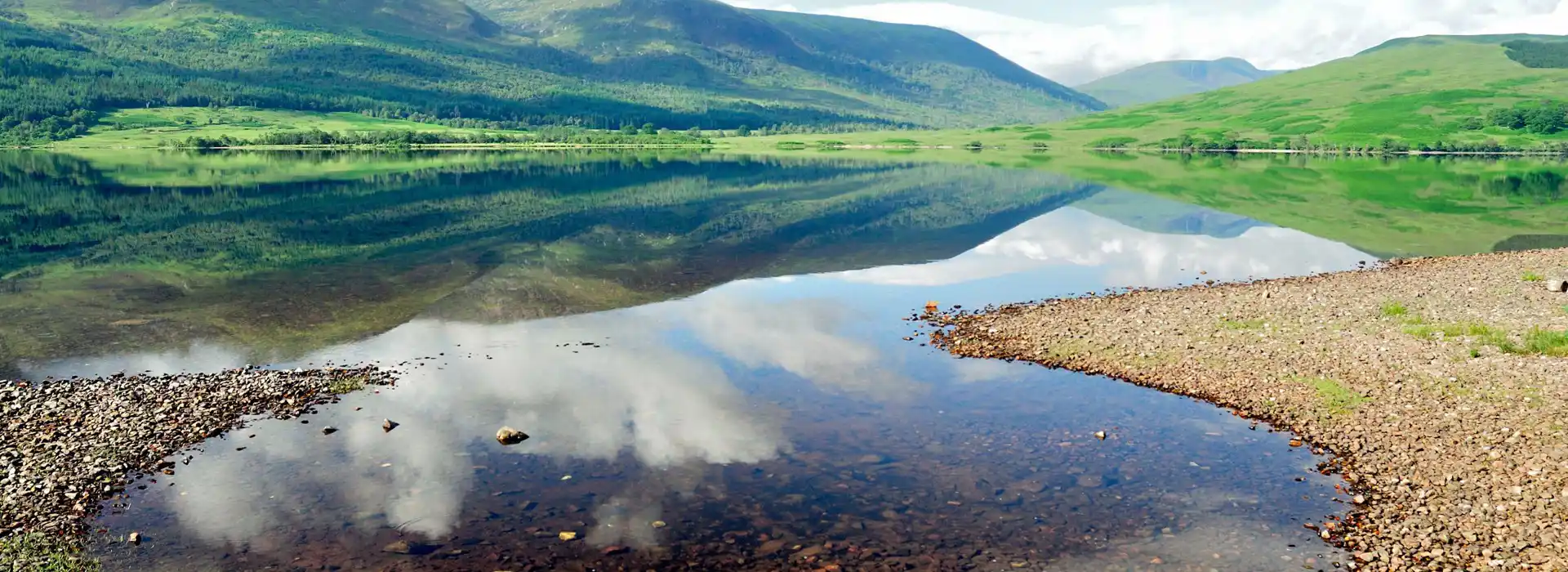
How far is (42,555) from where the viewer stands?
17250 mm

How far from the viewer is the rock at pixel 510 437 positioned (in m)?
23.7

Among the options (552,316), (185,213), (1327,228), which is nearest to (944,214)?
(1327,228)

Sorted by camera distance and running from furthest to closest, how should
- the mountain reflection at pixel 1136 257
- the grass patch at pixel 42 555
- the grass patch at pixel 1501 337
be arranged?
the mountain reflection at pixel 1136 257, the grass patch at pixel 1501 337, the grass patch at pixel 42 555

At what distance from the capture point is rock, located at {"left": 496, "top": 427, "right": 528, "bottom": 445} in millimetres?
23672

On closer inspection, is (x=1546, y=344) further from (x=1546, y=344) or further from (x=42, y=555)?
(x=42, y=555)

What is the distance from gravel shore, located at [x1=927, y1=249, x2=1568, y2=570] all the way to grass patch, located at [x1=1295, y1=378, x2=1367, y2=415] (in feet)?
0.21

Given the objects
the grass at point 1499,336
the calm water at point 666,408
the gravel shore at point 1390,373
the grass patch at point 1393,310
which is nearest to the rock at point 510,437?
the calm water at point 666,408

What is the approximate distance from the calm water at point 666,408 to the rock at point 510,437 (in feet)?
0.89

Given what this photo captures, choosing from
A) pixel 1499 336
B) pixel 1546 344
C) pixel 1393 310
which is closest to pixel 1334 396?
pixel 1546 344

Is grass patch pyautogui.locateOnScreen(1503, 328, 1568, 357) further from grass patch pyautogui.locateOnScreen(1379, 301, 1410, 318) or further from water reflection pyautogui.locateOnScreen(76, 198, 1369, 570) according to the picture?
water reflection pyautogui.locateOnScreen(76, 198, 1369, 570)

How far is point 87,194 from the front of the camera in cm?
10825

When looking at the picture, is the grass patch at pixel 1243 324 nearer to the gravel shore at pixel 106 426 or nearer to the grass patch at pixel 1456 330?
the grass patch at pixel 1456 330

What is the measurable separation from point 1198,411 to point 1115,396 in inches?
92.9

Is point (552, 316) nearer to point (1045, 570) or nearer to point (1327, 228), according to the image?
point (1045, 570)
